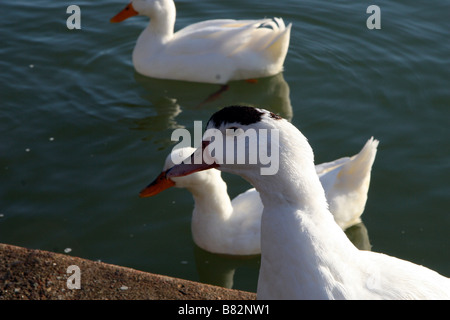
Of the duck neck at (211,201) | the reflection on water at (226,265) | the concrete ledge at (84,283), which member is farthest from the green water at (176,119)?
the concrete ledge at (84,283)

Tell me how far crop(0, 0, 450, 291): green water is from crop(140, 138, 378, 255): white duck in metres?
0.19

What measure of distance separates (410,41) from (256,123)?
643cm

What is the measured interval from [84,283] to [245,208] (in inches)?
72.4

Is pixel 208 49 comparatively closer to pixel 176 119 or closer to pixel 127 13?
pixel 176 119

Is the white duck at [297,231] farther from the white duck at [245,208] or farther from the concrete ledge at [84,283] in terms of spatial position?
the white duck at [245,208]

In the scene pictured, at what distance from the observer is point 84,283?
4172 millimetres

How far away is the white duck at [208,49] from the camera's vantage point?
7.91 metres

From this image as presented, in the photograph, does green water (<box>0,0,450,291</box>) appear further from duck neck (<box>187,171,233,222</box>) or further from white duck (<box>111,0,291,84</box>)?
duck neck (<box>187,171,233,222</box>)

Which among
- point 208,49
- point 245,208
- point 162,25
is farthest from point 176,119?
point 245,208

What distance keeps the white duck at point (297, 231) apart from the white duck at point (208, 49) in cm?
511

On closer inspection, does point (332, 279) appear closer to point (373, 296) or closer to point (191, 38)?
point (373, 296)

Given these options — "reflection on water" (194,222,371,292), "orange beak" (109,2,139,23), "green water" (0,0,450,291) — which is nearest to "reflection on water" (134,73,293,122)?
"green water" (0,0,450,291)
